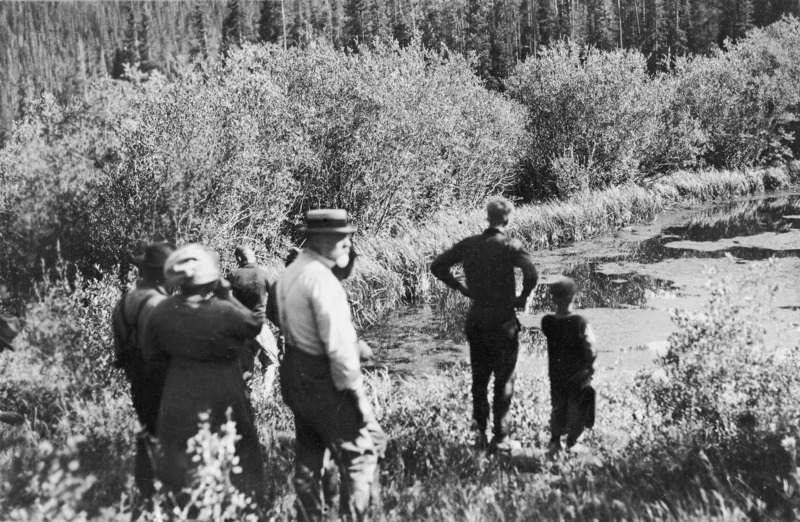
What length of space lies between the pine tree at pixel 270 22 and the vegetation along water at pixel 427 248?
5391cm

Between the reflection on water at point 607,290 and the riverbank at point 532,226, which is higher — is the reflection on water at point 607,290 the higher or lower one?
the lower one

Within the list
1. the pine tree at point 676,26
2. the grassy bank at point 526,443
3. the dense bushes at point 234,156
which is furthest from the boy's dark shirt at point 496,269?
the pine tree at point 676,26

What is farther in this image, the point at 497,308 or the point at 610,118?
the point at 610,118

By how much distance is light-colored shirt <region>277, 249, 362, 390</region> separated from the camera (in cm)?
336

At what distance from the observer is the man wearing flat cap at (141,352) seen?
13.0 feet

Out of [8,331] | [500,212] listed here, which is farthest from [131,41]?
[500,212]

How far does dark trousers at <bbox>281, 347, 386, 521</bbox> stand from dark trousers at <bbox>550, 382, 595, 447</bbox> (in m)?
1.93

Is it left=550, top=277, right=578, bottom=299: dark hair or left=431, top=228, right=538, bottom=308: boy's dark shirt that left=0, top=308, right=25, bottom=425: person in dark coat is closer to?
left=431, top=228, right=538, bottom=308: boy's dark shirt

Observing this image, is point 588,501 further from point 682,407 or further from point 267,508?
point 267,508

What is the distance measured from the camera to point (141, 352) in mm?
3969

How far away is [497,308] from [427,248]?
31.5 ft

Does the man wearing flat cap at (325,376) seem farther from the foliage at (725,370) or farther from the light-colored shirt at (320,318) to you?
the foliage at (725,370)

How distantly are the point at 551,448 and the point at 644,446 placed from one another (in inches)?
29.9

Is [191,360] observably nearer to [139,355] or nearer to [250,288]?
[139,355]
